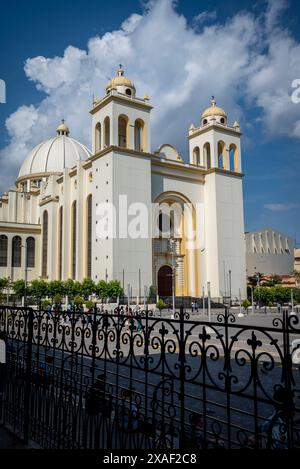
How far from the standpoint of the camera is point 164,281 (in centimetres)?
3931

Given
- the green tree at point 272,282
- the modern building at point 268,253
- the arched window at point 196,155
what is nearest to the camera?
the arched window at point 196,155

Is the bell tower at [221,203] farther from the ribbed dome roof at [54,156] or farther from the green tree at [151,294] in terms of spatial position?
the ribbed dome roof at [54,156]

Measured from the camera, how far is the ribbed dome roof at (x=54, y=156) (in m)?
51.2

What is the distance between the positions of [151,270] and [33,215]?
64.6ft

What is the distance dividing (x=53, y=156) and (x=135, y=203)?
72.5ft

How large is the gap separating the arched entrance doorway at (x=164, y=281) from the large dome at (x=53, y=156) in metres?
20.2

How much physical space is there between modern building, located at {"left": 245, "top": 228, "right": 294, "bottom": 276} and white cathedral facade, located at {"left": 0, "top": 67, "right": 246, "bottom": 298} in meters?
18.5

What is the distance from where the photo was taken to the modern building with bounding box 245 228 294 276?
2319 inches

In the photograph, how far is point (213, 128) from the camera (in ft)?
134

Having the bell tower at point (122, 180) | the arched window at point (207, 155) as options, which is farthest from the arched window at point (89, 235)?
the arched window at point (207, 155)

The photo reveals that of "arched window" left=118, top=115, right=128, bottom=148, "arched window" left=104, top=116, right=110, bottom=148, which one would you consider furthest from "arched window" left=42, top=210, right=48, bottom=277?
"arched window" left=118, top=115, right=128, bottom=148

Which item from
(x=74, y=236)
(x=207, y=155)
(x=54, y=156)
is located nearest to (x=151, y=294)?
(x=74, y=236)

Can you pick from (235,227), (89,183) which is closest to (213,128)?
(235,227)
